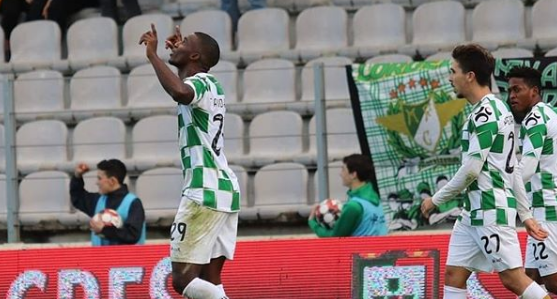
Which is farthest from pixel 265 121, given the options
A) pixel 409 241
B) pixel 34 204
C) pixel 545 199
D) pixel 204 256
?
pixel 204 256

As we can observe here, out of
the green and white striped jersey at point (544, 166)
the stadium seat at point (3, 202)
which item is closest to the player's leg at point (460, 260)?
the green and white striped jersey at point (544, 166)

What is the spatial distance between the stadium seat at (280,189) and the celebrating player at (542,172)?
150 inches

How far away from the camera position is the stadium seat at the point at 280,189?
1298 cm

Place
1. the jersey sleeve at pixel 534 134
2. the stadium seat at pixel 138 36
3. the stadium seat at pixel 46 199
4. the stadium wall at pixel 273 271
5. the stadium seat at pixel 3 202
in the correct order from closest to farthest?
the jersey sleeve at pixel 534 134 < the stadium wall at pixel 273 271 < the stadium seat at pixel 3 202 < the stadium seat at pixel 46 199 < the stadium seat at pixel 138 36

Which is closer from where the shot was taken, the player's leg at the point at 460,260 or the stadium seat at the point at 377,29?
the player's leg at the point at 460,260

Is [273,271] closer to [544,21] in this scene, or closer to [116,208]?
[116,208]

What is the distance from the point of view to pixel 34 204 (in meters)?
13.6

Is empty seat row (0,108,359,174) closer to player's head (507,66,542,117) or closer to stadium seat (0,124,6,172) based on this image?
stadium seat (0,124,6,172)

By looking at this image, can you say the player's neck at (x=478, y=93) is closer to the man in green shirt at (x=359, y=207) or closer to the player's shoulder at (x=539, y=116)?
the player's shoulder at (x=539, y=116)

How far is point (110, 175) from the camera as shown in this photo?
11711mm

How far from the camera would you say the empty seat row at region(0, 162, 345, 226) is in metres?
13.0

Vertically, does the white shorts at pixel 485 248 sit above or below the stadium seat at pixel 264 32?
below

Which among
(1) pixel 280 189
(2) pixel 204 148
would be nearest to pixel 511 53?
(1) pixel 280 189

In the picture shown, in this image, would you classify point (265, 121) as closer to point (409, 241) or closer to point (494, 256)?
point (409, 241)
